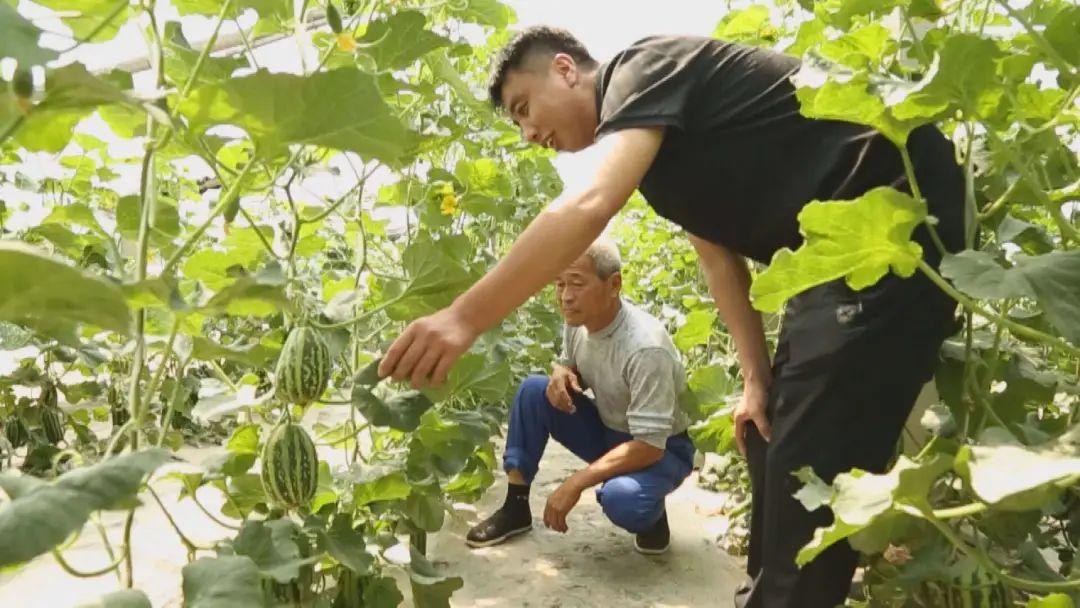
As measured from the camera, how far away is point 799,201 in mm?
1390

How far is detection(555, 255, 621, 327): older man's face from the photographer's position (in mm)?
2316

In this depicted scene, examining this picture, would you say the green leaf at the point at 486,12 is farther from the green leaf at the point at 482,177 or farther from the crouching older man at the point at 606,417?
the crouching older man at the point at 606,417

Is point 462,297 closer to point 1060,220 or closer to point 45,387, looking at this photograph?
point 1060,220

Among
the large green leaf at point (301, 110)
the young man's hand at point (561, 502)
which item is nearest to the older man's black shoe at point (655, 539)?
the young man's hand at point (561, 502)

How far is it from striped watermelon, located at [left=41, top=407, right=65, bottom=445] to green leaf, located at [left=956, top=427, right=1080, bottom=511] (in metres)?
2.34

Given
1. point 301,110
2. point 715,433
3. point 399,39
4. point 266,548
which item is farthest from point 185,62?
point 715,433

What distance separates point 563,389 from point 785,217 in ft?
3.70

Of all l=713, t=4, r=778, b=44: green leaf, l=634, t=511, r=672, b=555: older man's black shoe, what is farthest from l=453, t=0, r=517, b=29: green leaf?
l=634, t=511, r=672, b=555: older man's black shoe

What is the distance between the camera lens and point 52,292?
594 millimetres

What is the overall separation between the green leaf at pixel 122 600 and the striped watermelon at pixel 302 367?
0.38m

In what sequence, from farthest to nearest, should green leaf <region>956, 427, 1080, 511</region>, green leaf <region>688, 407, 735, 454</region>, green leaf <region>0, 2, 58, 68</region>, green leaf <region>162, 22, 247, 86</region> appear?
green leaf <region>688, 407, 735, 454</region> → green leaf <region>162, 22, 247, 86</region> → green leaf <region>956, 427, 1080, 511</region> → green leaf <region>0, 2, 58, 68</region>

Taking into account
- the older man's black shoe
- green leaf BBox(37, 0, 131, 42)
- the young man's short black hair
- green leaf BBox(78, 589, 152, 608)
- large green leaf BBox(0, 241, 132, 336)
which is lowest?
the older man's black shoe

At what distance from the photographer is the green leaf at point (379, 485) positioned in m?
1.41

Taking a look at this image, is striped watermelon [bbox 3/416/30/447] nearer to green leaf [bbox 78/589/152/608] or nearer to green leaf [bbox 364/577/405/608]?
green leaf [bbox 364/577/405/608]
